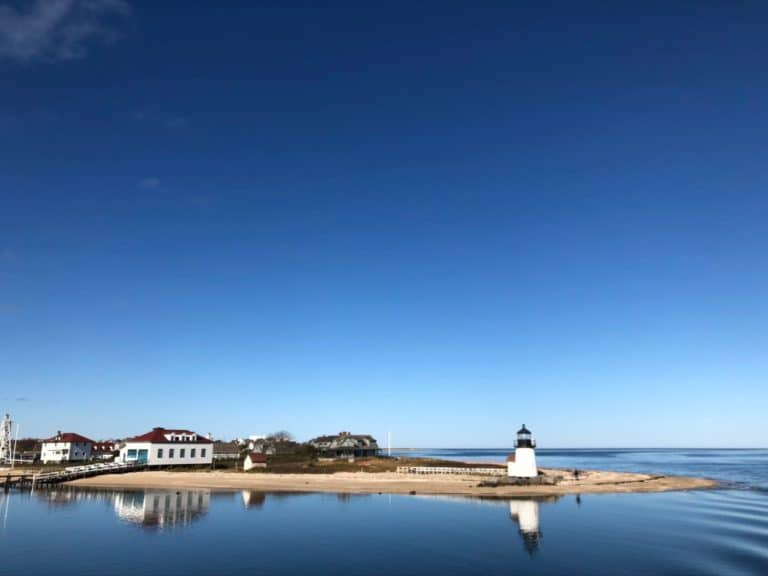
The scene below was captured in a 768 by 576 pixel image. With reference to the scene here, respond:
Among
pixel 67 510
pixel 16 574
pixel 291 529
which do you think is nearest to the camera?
pixel 16 574

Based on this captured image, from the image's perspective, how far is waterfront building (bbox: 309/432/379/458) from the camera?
427ft

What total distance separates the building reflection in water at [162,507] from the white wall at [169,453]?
84.2ft

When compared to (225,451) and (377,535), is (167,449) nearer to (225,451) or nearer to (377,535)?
(225,451)

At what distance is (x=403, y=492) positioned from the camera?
204ft

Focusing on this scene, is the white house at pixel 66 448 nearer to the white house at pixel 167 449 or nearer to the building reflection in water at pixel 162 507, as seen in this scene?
the white house at pixel 167 449

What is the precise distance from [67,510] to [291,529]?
2329 cm

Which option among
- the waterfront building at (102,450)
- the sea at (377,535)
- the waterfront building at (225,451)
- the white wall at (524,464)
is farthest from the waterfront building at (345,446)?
the sea at (377,535)

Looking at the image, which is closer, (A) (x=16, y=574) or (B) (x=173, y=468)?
(A) (x=16, y=574)

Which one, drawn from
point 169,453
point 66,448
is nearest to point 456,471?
point 169,453

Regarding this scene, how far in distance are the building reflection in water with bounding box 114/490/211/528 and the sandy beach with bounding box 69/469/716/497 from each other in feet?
22.3

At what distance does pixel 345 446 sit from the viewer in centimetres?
13300

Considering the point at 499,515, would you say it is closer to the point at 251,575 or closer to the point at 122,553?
the point at 251,575

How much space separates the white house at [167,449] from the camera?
288ft

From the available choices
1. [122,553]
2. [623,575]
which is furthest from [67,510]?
[623,575]
